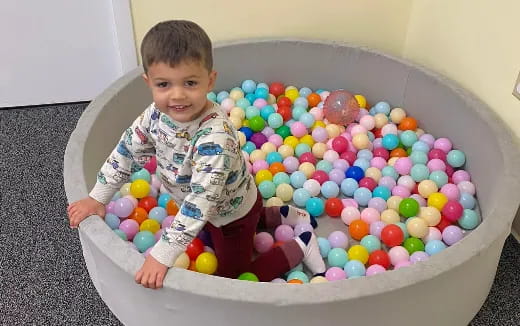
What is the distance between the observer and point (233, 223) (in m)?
1.42

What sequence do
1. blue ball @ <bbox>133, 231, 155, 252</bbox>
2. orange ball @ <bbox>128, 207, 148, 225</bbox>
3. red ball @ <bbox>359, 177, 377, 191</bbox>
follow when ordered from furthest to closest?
1. red ball @ <bbox>359, 177, 377, 191</bbox>
2. orange ball @ <bbox>128, 207, 148, 225</bbox>
3. blue ball @ <bbox>133, 231, 155, 252</bbox>

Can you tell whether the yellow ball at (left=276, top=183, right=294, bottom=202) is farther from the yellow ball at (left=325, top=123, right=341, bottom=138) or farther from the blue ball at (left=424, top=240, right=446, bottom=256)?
the blue ball at (left=424, top=240, right=446, bottom=256)

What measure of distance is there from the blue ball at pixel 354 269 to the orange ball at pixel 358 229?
13cm

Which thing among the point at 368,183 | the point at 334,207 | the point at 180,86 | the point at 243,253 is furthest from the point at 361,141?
the point at 180,86

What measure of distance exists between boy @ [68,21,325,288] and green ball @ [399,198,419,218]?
11.2 inches

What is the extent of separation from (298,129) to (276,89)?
242 mm

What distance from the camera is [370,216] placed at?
1633 mm

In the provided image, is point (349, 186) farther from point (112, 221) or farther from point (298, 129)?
point (112, 221)

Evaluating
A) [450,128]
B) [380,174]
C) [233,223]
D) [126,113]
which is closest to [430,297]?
[233,223]

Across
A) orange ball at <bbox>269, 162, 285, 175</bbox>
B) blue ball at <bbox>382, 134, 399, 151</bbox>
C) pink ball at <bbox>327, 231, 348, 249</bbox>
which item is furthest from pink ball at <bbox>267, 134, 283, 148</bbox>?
pink ball at <bbox>327, 231, 348, 249</bbox>

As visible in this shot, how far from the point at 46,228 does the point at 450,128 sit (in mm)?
1238

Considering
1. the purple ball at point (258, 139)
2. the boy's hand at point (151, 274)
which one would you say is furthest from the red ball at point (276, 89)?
the boy's hand at point (151, 274)

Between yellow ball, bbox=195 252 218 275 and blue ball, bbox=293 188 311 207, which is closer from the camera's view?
yellow ball, bbox=195 252 218 275

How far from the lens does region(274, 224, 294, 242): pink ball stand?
62.9 inches
